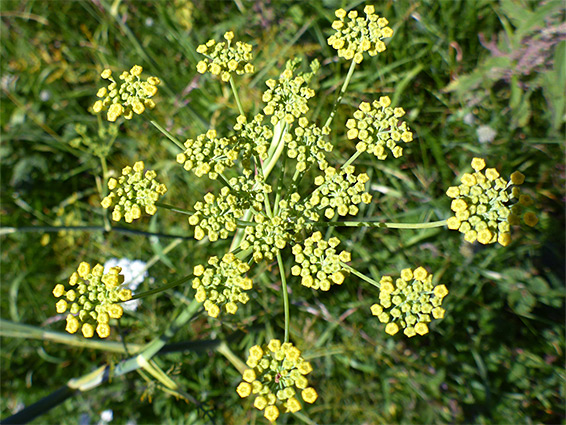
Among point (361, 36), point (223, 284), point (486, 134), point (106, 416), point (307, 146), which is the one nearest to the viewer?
point (223, 284)

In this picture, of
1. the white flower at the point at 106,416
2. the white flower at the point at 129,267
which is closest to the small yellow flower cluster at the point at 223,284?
the white flower at the point at 129,267

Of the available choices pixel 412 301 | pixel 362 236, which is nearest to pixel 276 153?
pixel 412 301

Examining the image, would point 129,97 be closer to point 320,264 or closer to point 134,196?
point 134,196

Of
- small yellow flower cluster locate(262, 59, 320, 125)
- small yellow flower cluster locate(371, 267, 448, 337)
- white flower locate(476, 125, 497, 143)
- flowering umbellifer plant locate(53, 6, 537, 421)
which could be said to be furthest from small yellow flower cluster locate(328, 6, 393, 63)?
white flower locate(476, 125, 497, 143)

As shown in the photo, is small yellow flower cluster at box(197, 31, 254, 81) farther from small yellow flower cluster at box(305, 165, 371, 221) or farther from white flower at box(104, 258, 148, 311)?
white flower at box(104, 258, 148, 311)

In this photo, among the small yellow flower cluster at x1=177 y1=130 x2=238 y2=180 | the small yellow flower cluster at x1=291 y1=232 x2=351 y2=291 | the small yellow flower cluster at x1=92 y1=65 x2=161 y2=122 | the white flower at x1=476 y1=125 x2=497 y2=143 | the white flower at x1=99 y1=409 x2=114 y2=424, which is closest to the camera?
the small yellow flower cluster at x1=291 y1=232 x2=351 y2=291

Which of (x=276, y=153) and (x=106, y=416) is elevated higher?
(x=276, y=153)
